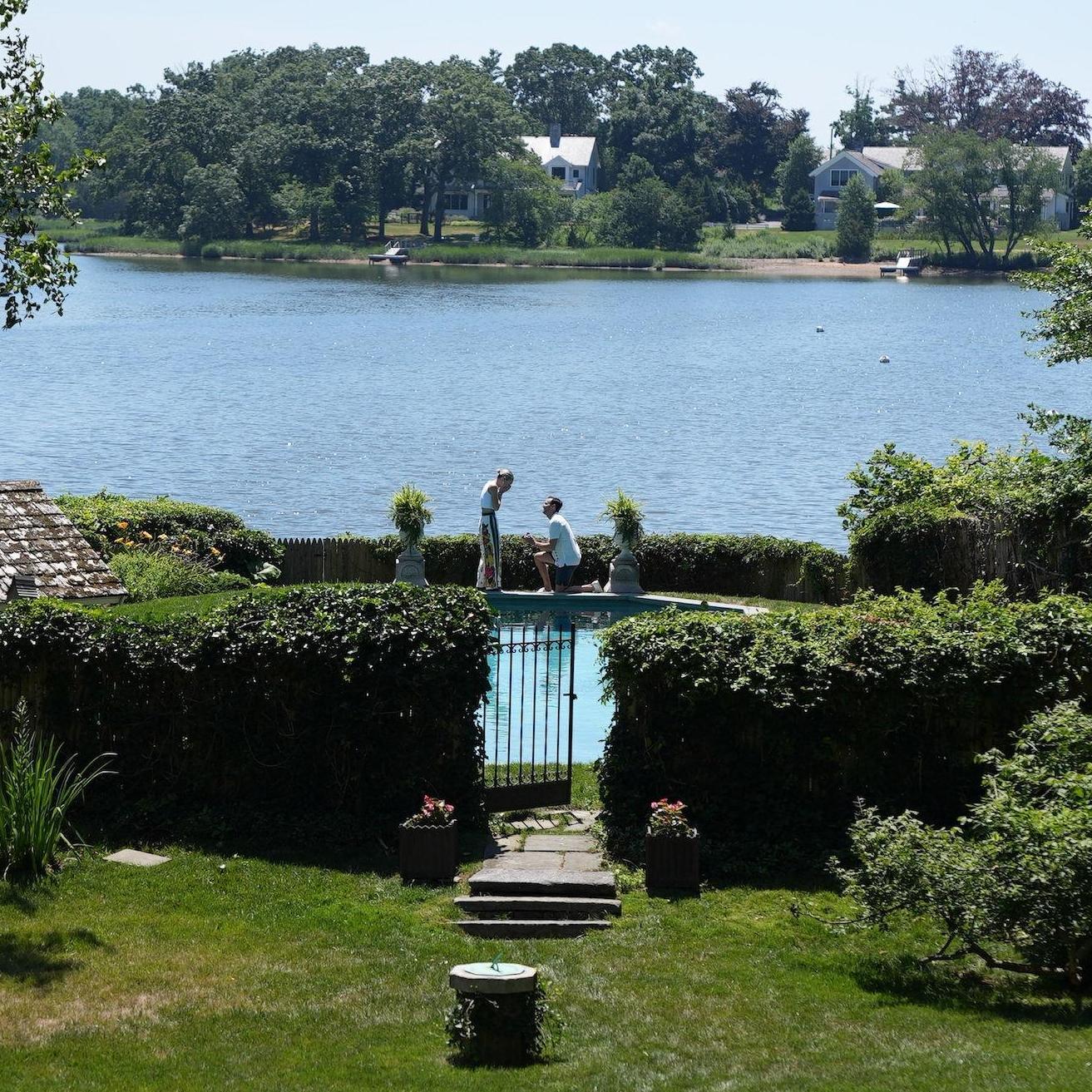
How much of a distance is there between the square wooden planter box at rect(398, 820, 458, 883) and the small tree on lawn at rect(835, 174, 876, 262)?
122332mm

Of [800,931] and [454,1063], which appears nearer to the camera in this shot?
[454,1063]

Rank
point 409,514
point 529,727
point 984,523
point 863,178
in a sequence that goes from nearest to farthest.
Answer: point 529,727 → point 984,523 → point 409,514 → point 863,178

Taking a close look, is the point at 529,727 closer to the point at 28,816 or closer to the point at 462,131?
the point at 28,816

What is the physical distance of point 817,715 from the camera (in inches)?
499

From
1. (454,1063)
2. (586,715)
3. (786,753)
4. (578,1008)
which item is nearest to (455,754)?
(786,753)

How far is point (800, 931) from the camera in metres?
11.2

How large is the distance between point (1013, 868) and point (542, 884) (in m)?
3.46

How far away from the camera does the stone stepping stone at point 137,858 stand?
A: 1228cm

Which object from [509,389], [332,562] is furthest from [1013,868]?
[509,389]

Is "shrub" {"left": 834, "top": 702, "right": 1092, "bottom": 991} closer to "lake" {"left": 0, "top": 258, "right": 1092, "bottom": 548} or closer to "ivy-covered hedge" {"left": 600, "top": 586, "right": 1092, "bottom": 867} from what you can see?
"ivy-covered hedge" {"left": 600, "top": 586, "right": 1092, "bottom": 867}

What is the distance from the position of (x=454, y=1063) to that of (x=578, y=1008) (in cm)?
118

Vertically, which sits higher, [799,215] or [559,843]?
[799,215]

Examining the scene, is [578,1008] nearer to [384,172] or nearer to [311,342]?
[311,342]

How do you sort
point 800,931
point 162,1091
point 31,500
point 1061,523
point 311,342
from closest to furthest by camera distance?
point 162,1091 < point 800,931 < point 1061,523 < point 31,500 < point 311,342
